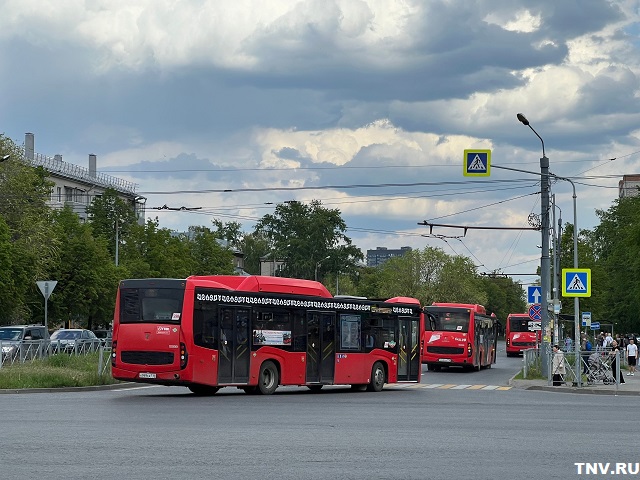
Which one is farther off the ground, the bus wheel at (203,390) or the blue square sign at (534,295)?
the blue square sign at (534,295)

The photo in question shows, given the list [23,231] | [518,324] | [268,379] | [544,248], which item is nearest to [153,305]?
[268,379]

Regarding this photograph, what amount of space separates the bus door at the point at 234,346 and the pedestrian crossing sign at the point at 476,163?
1030cm

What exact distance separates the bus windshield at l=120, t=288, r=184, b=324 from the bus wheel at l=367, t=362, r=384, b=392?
27.9ft

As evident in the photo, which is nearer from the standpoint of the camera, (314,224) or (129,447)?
(129,447)

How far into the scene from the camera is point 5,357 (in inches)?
1540

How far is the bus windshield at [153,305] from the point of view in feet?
96.7

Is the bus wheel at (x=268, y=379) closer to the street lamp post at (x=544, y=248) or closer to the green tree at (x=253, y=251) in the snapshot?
the street lamp post at (x=544, y=248)

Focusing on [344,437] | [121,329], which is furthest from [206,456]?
[121,329]

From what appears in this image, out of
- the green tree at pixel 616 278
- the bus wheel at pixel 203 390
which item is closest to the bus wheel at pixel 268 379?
the bus wheel at pixel 203 390

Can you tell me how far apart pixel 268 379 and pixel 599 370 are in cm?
1128

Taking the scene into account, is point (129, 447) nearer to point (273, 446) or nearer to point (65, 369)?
point (273, 446)

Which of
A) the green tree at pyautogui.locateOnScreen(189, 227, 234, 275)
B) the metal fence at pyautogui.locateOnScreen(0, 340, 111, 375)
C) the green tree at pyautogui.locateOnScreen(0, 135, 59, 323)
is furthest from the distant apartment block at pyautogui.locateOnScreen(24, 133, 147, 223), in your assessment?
the metal fence at pyautogui.locateOnScreen(0, 340, 111, 375)

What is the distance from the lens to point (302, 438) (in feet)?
56.0

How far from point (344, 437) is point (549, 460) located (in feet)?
12.6
